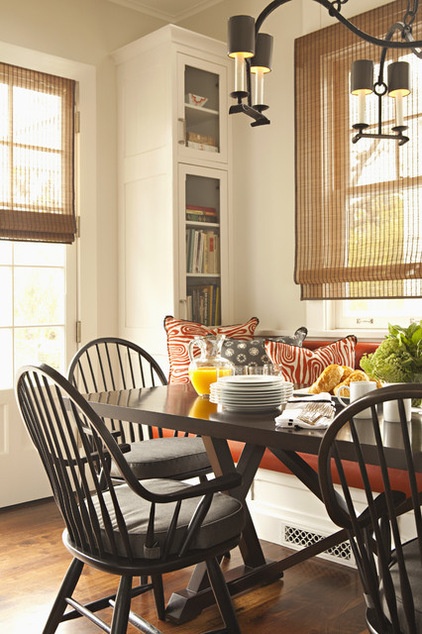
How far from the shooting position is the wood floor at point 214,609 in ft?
7.89

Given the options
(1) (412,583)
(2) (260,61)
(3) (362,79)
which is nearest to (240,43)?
(2) (260,61)

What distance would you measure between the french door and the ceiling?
1.65 metres

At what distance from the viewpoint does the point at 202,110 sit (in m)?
4.27

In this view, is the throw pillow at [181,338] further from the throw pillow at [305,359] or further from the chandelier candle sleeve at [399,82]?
the chandelier candle sleeve at [399,82]

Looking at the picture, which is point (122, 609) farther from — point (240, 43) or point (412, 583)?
point (240, 43)

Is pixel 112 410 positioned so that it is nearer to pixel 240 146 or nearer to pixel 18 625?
pixel 18 625

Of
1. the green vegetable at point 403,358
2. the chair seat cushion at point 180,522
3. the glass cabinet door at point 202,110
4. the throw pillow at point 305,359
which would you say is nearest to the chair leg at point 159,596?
the chair seat cushion at point 180,522

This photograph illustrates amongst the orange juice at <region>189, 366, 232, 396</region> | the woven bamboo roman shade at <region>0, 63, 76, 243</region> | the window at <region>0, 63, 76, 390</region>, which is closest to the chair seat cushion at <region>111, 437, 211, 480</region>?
the orange juice at <region>189, 366, 232, 396</region>

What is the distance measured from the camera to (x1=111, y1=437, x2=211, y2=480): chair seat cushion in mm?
2611

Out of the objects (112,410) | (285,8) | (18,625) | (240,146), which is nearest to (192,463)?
(112,410)

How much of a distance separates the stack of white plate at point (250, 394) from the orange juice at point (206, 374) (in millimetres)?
236

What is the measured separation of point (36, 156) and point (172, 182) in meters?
0.81

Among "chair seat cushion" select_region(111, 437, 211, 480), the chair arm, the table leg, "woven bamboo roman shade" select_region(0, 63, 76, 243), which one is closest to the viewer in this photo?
the chair arm

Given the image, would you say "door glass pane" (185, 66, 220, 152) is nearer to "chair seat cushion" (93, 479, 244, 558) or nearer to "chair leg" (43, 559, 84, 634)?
"chair seat cushion" (93, 479, 244, 558)
